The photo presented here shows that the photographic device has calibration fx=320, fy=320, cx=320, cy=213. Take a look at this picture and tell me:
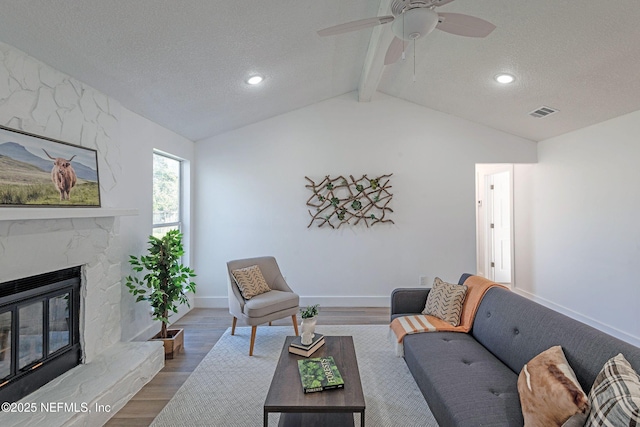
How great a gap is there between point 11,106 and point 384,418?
3053mm

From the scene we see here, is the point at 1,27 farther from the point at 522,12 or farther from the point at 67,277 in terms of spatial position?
the point at 522,12

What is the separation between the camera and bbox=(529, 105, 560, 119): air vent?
3.58 metres

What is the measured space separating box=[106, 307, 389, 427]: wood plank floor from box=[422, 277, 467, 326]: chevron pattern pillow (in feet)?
3.87

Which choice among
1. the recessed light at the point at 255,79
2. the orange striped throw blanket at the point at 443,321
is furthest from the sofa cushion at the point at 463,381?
the recessed light at the point at 255,79

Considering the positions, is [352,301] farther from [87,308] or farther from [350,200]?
[87,308]

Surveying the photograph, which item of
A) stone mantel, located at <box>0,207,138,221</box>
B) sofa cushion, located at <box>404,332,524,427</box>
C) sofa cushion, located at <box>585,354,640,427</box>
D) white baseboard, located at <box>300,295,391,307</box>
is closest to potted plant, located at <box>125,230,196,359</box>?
stone mantel, located at <box>0,207,138,221</box>

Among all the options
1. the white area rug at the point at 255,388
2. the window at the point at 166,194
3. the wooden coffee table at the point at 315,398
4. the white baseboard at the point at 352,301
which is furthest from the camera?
the white baseboard at the point at 352,301

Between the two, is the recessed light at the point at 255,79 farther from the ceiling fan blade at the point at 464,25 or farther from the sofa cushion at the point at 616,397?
the sofa cushion at the point at 616,397

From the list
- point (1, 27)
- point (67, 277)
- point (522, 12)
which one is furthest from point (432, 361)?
point (1, 27)

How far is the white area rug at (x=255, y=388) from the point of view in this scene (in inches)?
84.3

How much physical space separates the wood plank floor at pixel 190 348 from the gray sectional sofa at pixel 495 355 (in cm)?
167

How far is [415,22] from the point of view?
172 centimetres

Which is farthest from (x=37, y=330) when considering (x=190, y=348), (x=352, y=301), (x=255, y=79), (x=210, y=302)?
(x=352, y=301)

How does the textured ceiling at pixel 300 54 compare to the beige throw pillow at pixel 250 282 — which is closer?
the textured ceiling at pixel 300 54
